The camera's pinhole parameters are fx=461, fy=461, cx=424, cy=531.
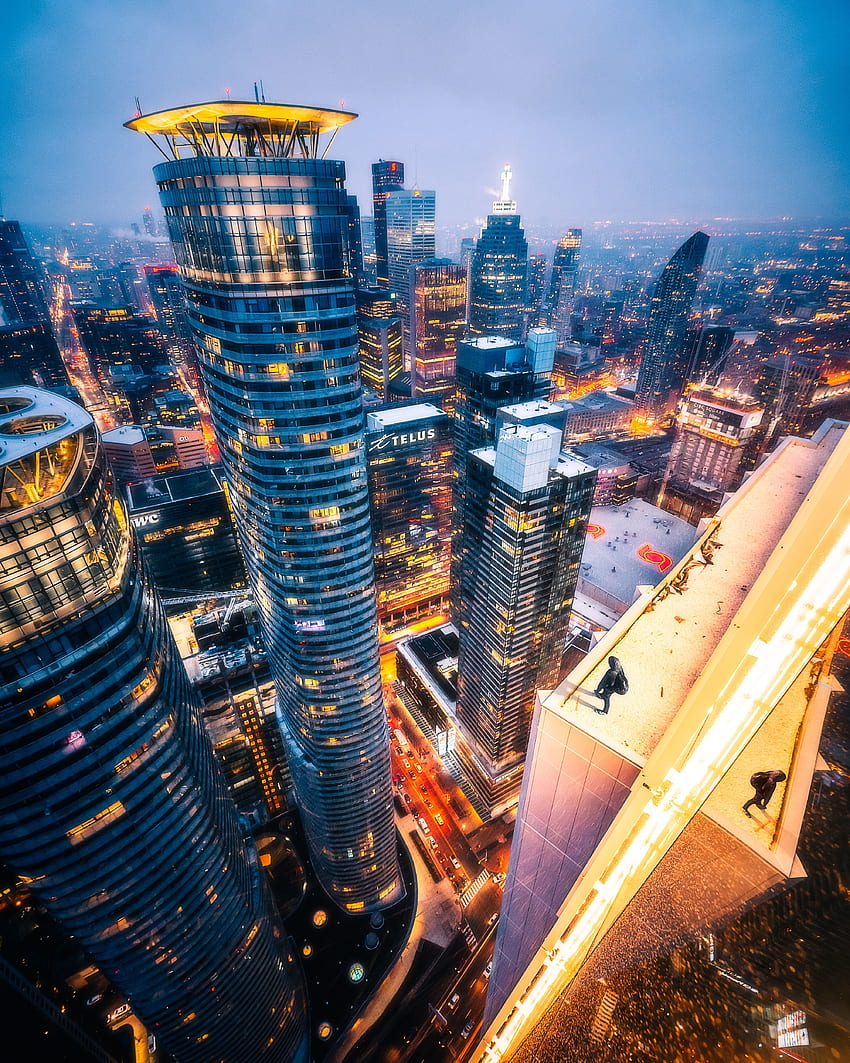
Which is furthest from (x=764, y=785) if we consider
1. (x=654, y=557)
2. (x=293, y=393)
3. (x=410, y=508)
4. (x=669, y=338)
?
(x=669, y=338)

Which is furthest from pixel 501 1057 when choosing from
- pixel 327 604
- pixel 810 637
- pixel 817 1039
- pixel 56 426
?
pixel 327 604

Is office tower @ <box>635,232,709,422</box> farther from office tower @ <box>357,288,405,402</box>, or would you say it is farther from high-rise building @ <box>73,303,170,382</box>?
high-rise building @ <box>73,303,170,382</box>

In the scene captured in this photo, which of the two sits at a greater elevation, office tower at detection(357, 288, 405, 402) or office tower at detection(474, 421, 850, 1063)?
office tower at detection(474, 421, 850, 1063)

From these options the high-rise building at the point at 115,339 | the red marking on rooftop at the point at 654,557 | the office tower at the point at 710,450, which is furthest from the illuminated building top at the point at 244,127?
the high-rise building at the point at 115,339

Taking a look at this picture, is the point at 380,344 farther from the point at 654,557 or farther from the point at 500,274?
the point at 654,557

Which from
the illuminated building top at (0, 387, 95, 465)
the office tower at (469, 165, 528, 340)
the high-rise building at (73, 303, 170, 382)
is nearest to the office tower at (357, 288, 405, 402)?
the office tower at (469, 165, 528, 340)

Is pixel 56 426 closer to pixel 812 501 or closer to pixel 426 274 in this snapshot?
pixel 812 501
